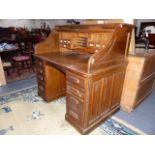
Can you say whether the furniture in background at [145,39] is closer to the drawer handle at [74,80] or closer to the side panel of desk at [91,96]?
the side panel of desk at [91,96]

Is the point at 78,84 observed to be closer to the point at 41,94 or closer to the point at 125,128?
the point at 125,128

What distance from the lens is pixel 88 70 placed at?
136 cm

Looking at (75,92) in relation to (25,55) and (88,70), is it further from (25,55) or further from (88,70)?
(25,55)

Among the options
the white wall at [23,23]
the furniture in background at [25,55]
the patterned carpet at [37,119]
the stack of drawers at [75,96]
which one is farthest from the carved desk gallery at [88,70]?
the white wall at [23,23]

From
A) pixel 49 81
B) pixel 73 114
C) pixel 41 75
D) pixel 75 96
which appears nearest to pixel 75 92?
pixel 75 96

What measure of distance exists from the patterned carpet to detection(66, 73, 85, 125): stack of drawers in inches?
8.8

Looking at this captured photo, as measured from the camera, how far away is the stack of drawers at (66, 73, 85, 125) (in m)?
1.50

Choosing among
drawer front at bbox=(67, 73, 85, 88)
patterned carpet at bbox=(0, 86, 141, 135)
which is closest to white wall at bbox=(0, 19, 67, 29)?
patterned carpet at bbox=(0, 86, 141, 135)

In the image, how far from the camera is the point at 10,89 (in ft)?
9.41

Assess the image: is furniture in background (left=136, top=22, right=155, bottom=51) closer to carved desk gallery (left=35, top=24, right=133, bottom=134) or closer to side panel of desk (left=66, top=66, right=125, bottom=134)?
carved desk gallery (left=35, top=24, right=133, bottom=134)

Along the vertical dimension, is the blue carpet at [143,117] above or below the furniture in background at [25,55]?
below

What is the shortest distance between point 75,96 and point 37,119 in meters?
0.78

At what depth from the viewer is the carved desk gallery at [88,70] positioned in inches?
57.6
